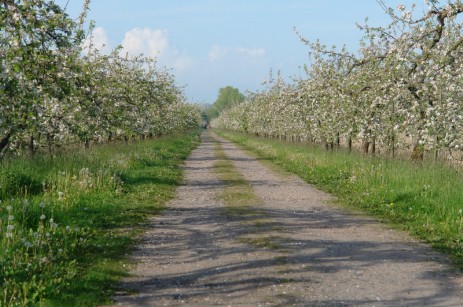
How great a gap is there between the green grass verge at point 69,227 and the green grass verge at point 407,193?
599 centimetres

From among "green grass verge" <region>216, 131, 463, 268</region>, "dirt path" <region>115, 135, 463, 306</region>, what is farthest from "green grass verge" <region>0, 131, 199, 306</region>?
"green grass verge" <region>216, 131, 463, 268</region>

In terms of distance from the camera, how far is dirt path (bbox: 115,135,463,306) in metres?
7.15

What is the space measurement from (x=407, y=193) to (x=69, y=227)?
9.43 m

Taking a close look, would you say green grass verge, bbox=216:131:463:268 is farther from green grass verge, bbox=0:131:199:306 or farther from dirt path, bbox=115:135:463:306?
green grass verge, bbox=0:131:199:306

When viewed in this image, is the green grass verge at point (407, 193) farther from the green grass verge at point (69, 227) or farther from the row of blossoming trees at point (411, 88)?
the green grass verge at point (69, 227)

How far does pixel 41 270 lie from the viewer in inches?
307

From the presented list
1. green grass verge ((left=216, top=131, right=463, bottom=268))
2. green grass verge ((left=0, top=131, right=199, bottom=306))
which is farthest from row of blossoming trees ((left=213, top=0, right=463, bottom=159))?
green grass verge ((left=0, top=131, right=199, bottom=306))

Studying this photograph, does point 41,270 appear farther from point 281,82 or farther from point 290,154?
point 281,82

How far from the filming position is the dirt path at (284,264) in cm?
715

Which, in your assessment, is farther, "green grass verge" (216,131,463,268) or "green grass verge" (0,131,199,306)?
"green grass verge" (216,131,463,268)

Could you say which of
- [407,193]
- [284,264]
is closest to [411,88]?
[407,193]

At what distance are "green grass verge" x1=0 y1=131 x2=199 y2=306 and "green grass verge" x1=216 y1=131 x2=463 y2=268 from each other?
5.99 metres

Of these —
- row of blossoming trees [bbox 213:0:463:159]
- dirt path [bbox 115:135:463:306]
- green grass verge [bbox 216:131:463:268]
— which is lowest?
dirt path [bbox 115:135:463:306]

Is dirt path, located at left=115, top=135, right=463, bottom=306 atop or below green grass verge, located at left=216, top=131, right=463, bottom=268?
below
